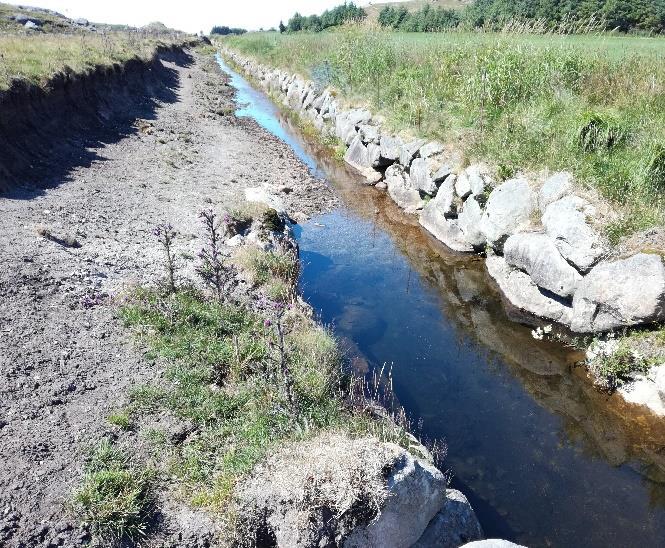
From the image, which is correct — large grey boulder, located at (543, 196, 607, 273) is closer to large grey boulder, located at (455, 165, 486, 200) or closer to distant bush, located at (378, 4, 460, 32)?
large grey boulder, located at (455, 165, 486, 200)

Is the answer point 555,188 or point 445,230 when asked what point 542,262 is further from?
point 445,230

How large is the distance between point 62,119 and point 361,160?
1144 centimetres

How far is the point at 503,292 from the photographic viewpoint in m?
12.2

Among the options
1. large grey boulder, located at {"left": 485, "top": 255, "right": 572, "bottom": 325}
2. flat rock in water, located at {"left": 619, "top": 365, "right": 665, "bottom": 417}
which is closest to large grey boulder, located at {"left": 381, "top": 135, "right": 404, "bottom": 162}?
large grey boulder, located at {"left": 485, "top": 255, "right": 572, "bottom": 325}

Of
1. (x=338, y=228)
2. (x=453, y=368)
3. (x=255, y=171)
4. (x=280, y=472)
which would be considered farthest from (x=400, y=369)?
(x=255, y=171)

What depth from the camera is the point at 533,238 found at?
37.4ft

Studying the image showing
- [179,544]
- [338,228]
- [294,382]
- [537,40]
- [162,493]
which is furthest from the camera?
[537,40]

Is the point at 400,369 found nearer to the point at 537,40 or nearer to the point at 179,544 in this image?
the point at 179,544

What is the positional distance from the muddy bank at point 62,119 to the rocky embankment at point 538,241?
1105 cm

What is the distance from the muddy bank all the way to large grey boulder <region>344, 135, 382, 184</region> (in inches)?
372

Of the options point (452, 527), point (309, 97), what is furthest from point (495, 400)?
point (309, 97)

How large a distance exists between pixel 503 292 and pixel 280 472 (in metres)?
8.55

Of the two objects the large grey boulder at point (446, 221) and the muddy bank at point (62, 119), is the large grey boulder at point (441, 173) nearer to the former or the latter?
the large grey boulder at point (446, 221)

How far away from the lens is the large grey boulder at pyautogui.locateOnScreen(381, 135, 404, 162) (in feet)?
61.0
